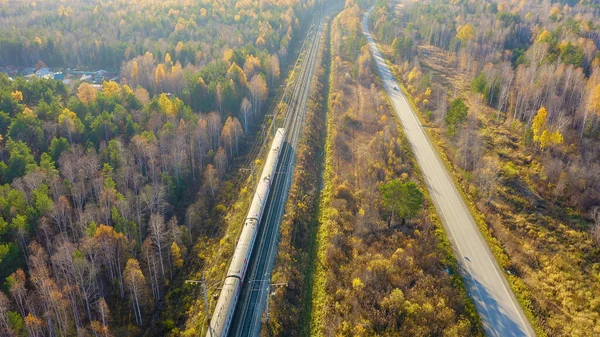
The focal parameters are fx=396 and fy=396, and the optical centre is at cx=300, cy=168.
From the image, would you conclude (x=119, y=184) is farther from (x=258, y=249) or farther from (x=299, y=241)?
(x=299, y=241)

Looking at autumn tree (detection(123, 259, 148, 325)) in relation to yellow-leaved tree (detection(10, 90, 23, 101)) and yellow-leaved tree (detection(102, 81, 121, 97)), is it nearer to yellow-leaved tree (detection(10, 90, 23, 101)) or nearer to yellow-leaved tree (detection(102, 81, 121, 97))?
yellow-leaved tree (detection(102, 81, 121, 97))

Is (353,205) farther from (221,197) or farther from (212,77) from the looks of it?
(212,77)

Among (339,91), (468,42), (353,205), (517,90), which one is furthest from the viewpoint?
(468,42)

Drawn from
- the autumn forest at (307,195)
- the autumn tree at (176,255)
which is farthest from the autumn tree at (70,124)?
the autumn tree at (176,255)

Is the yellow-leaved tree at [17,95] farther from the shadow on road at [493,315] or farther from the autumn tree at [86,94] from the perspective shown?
the shadow on road at [493,315]

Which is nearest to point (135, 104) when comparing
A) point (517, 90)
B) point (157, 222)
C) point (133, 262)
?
point (157, 222)

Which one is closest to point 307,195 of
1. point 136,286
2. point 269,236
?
point 269,236
